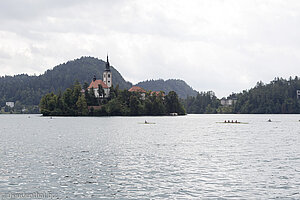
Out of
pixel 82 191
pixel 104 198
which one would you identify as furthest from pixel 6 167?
pixel 104 198

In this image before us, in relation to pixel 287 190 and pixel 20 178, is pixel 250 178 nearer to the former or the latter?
pixel 287 190

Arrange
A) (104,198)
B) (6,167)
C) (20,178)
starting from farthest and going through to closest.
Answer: (6,167)
(20,178)
(104,198)

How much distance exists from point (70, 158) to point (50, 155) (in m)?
4.43

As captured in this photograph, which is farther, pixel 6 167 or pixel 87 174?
pixel 6 167

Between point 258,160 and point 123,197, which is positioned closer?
point 123,197

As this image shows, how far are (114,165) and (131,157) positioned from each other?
7.27 m

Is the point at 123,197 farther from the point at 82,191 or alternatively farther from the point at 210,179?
the point at 210,179

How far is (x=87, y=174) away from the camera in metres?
36.4

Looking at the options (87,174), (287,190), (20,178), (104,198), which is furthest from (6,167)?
(287,190)

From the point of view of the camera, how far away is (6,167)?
131 feet

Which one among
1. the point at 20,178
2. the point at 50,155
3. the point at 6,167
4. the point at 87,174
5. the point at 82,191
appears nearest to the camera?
the point at 82,191

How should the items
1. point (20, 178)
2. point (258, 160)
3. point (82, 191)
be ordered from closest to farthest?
point (82, 191)
point (20, 178)
point (258, 160)

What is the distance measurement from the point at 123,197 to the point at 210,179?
32.9ft

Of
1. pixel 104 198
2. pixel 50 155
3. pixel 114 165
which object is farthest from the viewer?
pixel 50 155
